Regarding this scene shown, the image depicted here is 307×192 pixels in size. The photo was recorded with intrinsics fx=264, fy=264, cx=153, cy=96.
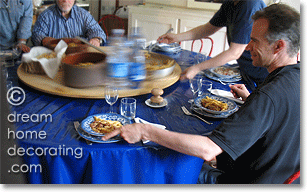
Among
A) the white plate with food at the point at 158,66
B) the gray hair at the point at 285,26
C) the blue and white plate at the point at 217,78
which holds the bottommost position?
the blue and white plate at the point at 217,78

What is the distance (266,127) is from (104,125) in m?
0.60

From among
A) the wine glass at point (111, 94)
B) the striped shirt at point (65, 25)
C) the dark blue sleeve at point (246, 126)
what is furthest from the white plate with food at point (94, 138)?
the striped shirt at point (65, 25)

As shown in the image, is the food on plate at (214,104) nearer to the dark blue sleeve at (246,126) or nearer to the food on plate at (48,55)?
the dark blue sleeve at (246,126)

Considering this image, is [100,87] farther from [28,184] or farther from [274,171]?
[274,171]

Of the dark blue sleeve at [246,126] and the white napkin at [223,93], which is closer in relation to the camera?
the dark blue sleeve at [246,126]

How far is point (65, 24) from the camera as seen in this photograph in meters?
2.56

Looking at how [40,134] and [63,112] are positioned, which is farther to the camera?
[63,112]

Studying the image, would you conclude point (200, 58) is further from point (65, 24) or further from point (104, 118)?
point (65, 24)

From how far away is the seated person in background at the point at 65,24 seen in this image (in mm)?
2473

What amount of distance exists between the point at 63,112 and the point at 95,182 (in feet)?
1.23

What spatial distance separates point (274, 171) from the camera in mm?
959

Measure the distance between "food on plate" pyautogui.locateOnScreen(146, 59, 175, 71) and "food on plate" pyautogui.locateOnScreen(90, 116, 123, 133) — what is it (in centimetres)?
61

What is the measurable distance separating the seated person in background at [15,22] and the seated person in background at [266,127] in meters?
2.15

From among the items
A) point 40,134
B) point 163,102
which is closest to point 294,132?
point 163,102
